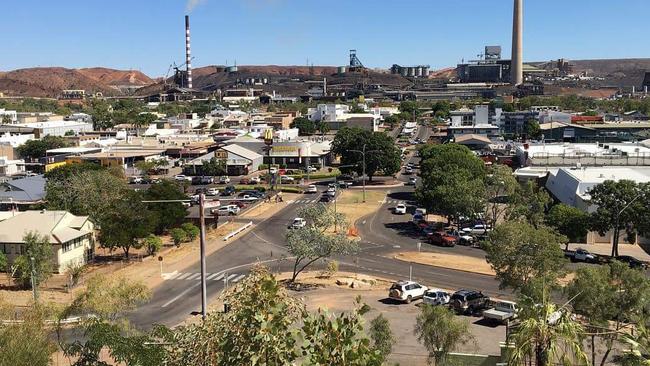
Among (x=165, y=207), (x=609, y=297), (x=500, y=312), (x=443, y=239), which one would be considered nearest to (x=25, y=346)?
(x=609, y=297)

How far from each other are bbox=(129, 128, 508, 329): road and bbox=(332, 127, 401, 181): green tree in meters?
13.9

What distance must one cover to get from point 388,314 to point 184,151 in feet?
178

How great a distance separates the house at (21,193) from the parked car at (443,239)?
89.0ft

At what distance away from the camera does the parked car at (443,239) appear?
1378 inches

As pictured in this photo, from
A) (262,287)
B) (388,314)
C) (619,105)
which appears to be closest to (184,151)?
(388,314)

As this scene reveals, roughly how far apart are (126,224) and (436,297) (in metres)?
16.5

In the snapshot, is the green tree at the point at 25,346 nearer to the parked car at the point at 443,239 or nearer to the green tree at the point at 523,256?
the green tree at the point at 523,256

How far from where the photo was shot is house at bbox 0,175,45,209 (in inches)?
1700

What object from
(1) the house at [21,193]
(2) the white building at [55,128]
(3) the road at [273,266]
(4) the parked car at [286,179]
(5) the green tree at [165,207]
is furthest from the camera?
(2) the white building at [55,128]

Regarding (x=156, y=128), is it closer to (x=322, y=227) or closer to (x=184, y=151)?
(x=184, y=151)

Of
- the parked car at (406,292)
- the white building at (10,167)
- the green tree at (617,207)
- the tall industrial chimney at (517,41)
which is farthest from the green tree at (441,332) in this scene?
the tall industrial chimney at (517,41)

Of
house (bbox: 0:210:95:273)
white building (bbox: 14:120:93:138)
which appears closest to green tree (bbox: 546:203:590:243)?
house (bbox: 0:210:95:273)

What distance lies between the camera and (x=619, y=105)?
132 metres

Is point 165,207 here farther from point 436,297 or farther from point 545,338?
point 545,338
